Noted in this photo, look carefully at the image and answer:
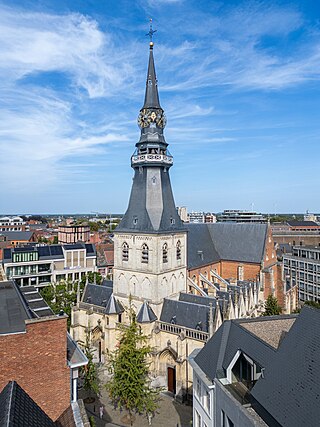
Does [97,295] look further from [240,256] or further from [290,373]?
[290,373]

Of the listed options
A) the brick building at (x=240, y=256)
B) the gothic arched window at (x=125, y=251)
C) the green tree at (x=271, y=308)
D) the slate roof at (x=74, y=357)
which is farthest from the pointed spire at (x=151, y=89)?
the green tree at (x=271, y=308)

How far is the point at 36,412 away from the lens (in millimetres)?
11883

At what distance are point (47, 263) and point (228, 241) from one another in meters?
37.3

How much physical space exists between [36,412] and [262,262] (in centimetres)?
3922

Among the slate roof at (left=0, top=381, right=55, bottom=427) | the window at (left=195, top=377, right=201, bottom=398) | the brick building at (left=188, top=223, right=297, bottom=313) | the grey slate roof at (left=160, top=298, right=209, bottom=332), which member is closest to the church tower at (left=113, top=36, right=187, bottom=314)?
the grey slate roof at (left=160, top=298, right=209, bottom=332)

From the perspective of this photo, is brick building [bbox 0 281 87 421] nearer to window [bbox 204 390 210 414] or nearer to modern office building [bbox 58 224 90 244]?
window [bbox 204 390 210 414]

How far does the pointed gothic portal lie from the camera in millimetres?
31875

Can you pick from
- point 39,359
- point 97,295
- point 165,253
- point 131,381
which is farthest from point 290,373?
point 97,295

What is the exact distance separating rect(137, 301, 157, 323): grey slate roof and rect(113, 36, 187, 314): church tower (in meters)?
0.56

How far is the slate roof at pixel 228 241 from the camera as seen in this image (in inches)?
1816

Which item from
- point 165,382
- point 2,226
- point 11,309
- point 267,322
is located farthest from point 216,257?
point 2,226

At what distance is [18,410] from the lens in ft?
35.7

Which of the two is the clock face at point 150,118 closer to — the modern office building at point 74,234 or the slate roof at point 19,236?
the modern office building at point 74,234

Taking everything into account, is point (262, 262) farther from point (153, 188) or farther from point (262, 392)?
point (262, 392)
